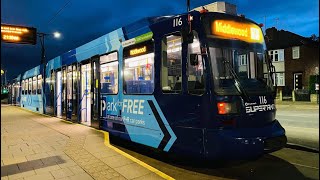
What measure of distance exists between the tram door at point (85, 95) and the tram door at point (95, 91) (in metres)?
0.42

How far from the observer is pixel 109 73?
933cm

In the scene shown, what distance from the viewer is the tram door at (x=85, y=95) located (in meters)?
11.2

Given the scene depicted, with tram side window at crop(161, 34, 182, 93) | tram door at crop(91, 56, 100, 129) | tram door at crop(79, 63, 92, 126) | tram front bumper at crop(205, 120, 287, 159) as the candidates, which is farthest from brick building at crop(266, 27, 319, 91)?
tram front bumper at crop(205, 120, 287, 159)

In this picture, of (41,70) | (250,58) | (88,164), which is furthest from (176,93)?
(41,70)

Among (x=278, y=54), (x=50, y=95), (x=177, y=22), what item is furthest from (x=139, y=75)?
(x=278, y=54)

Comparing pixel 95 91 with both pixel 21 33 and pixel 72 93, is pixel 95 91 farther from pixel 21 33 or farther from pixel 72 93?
pixel 21 33

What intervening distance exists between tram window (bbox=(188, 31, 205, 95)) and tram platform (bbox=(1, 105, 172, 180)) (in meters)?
1.76

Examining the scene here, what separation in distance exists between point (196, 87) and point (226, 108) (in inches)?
28.5

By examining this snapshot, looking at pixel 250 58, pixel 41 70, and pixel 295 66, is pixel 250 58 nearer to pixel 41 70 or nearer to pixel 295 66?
pixel 41 70

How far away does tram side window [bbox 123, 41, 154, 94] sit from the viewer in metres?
7.25

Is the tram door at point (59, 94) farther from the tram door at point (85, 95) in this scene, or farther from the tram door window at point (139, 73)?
the tram door window at point (139, 73)

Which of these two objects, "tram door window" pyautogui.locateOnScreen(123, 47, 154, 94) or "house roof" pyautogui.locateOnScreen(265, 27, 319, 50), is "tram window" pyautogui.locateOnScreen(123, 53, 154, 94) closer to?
"tram door window" pyautogui.locateOnScreen(123, 47, 154, 94)

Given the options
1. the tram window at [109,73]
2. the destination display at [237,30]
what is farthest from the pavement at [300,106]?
the destination display at [237,30]

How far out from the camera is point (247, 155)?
224 inches
